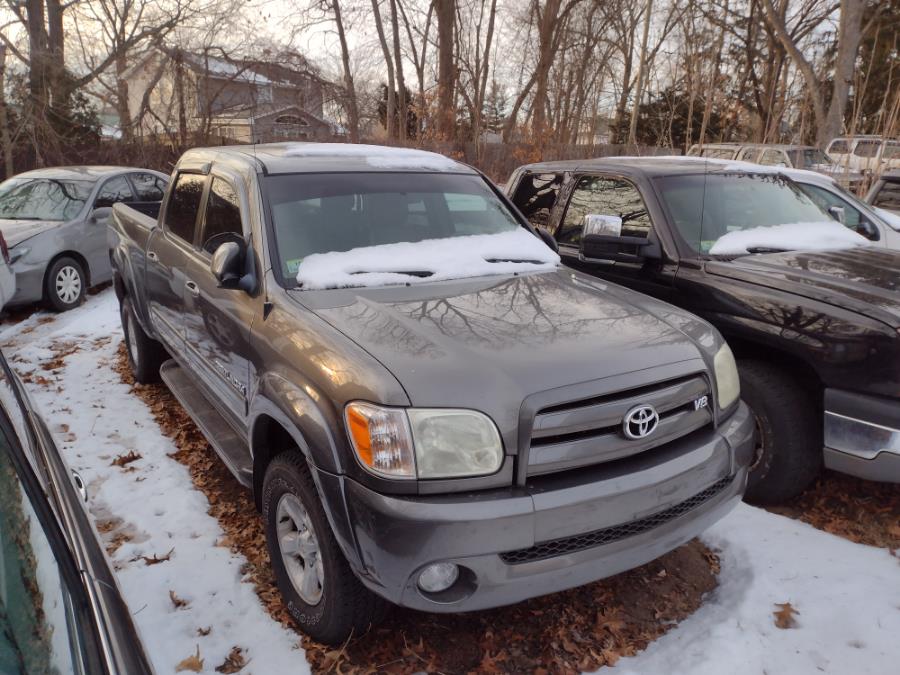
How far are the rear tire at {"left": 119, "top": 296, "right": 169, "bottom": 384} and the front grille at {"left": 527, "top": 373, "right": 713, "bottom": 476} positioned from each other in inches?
159

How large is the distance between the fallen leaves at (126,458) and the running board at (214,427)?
496mm

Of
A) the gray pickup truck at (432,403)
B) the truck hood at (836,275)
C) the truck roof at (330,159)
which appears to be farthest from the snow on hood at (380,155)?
the truck hood at (836,275)

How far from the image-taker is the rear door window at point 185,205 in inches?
158

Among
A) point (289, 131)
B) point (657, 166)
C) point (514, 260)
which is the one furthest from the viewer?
point (289, 131)

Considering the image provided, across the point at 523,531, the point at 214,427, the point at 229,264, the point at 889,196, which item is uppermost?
the point at 229,264

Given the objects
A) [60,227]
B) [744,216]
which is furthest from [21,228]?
[744,216]

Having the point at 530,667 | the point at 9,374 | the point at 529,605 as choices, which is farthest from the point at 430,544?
the point at 9,374

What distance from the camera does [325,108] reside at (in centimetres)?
2198

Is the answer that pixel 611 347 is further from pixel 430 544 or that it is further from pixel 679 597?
pixel 679 597

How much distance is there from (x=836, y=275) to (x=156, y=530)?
13.2 feet

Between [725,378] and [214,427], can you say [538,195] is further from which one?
[214,427]

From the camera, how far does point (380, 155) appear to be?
3.86 meters

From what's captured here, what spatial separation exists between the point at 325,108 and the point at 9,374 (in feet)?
70.7

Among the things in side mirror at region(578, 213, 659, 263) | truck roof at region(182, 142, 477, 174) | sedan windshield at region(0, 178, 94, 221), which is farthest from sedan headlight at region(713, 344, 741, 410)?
sedan windshield at region(0, 178, 94, 221)
